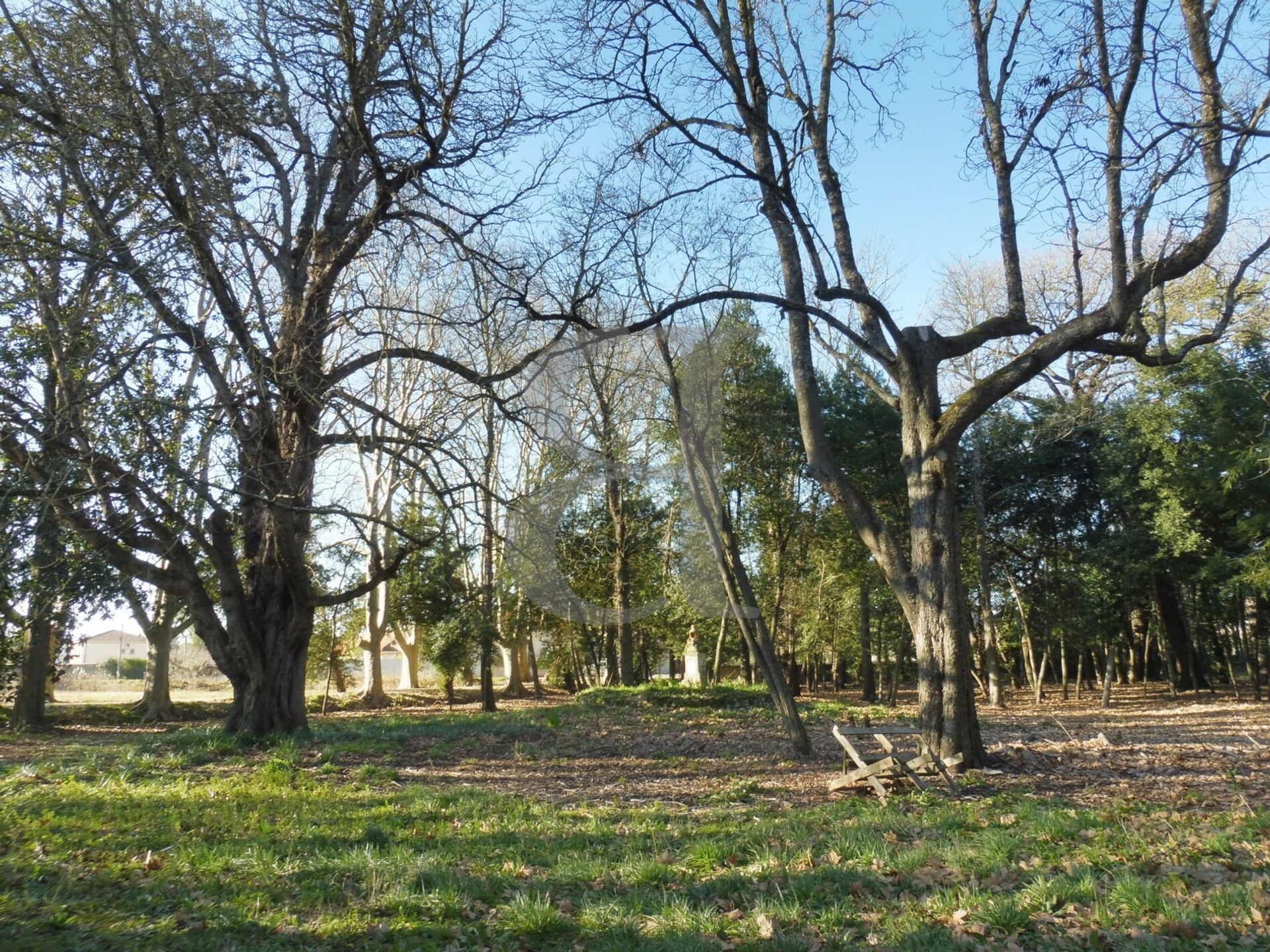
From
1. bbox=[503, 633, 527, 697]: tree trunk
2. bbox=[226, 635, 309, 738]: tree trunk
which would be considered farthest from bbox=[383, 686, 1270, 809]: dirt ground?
bbox=[503, 633, 527, 697]: tree trunk

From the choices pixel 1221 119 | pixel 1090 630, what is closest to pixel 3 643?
pixel 1221 119

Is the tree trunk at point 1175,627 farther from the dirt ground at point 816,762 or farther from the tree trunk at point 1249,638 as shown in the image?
the dirt ground at point 816,762

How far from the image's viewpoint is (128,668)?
47.4 metres

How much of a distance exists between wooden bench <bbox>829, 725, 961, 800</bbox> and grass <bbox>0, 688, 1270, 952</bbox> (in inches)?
10.7

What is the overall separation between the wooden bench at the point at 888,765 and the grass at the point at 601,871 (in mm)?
273

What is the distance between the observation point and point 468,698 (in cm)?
3116

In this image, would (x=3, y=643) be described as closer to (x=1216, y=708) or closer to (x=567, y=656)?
(x=567, y=656)

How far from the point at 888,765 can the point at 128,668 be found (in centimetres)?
4971

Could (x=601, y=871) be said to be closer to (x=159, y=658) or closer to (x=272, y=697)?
(x=272, y=697)

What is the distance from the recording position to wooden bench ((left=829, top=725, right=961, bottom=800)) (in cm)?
857

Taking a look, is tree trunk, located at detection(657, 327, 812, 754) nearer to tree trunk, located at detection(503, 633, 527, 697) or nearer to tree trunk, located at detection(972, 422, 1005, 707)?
tree trunk, located at detection(972, 422, 1005, 707)

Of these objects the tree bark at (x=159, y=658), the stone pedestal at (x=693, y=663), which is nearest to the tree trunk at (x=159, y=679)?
the tree bark at (x=159, y=658)

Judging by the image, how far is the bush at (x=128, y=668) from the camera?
46156 mm

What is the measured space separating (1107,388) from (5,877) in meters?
27.4
